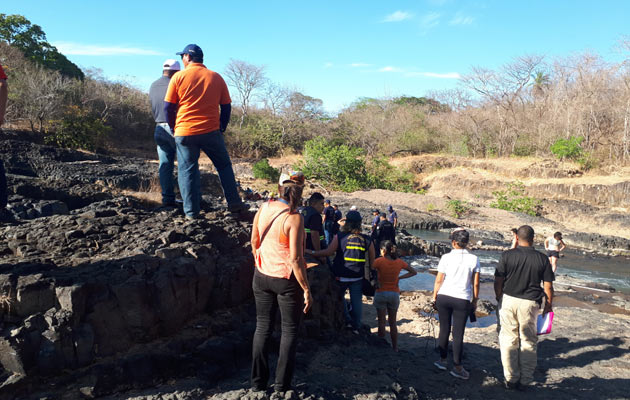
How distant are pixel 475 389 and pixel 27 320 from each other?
13.3 feet

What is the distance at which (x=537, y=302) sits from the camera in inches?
175

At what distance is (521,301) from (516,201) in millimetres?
22136

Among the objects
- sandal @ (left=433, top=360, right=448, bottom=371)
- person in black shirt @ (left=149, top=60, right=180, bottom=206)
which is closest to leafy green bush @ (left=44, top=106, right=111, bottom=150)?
person in black shirt @ (left=149, top=60, right=180, bottom=206)

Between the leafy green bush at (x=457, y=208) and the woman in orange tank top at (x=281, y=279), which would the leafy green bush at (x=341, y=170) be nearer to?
the leafy green bush at (x=457, y=208)

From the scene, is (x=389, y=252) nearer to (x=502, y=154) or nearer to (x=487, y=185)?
(x=487, y=185)

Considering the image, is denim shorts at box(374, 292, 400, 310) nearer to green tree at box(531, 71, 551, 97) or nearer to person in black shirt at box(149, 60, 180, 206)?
person in black shirt at box(149, 60, 180, 206)

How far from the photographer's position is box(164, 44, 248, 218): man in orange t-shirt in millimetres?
4500

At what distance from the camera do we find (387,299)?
5.41 m

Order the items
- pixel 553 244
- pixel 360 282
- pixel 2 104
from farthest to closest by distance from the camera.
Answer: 1. pixel 553 244
2. pixel 360 282
3. pixel 2 104

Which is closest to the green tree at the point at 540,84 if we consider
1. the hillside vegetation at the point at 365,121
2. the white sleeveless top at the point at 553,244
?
the hillside vegetation at the point at 365,121

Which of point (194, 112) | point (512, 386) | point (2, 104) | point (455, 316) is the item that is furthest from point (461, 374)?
point (2, 104)

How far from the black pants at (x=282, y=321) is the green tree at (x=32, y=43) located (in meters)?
30.0

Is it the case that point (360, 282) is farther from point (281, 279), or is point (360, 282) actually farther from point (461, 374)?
point (281, 279)

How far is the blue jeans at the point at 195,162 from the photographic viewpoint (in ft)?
15.2
